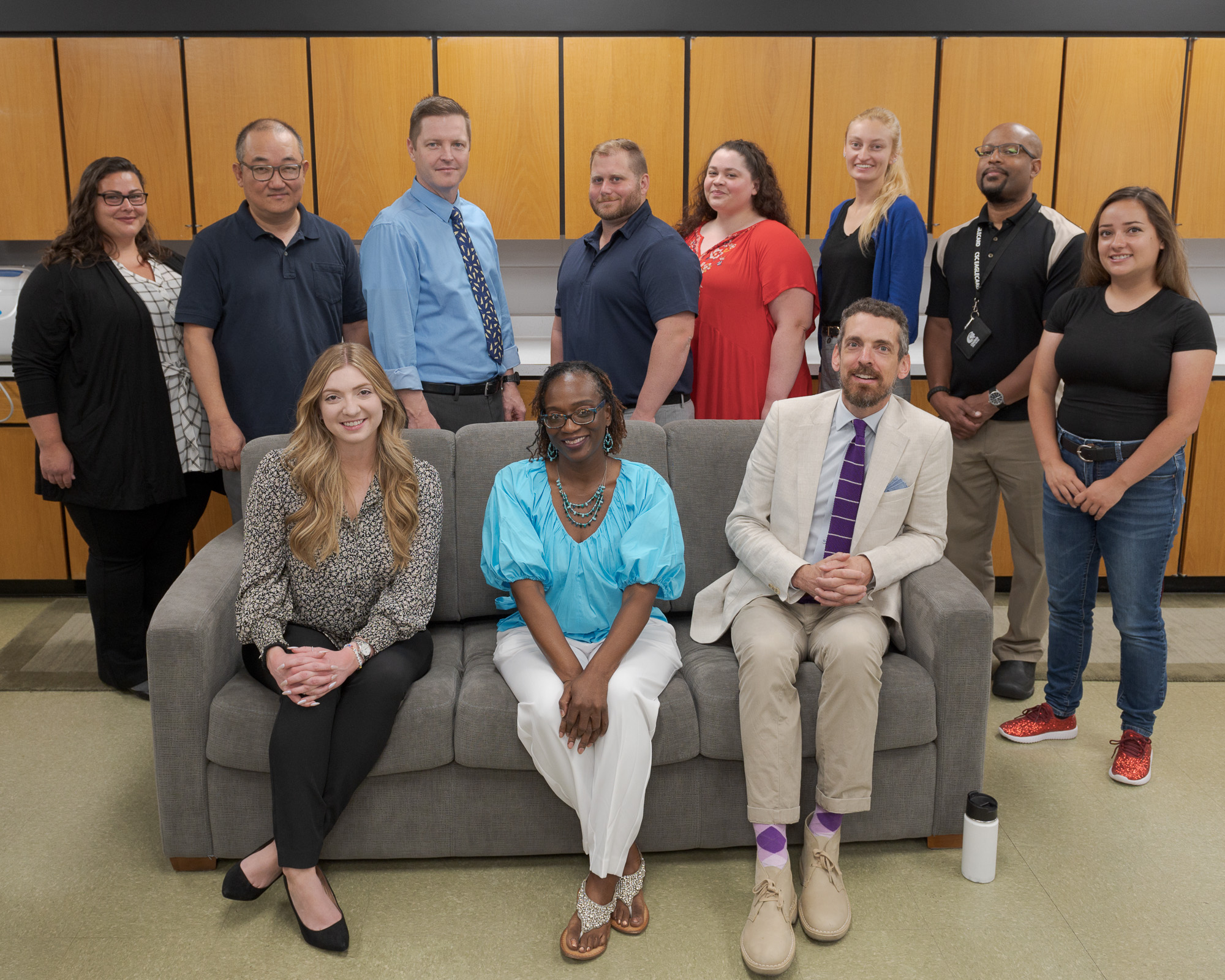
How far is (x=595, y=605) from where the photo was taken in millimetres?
2373

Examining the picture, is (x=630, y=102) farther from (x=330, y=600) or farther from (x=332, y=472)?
(x=330, y=600)

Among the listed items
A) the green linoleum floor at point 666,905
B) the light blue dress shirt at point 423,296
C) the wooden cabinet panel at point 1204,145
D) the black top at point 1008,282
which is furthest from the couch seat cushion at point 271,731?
the wooden cabinet panel at point 1204,145

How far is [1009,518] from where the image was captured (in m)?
3.29

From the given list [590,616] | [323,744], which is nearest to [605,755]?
[590,616]

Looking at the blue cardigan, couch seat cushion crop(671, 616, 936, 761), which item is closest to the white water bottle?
couch seat cushion crop(671, 616, 936, 761)

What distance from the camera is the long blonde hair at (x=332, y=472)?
7.45 feet

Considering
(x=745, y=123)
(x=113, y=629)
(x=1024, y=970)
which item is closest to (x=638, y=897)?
(x=1024, y=970)

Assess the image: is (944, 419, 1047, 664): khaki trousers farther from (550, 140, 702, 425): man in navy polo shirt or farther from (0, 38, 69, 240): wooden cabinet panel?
(0, 38, 69, 240): wooden cabinet panel

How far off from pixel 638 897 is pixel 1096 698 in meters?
1.78

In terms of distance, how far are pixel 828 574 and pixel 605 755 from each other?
2.13 feet

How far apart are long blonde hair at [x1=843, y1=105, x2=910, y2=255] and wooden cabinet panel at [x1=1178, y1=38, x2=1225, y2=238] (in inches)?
65.2

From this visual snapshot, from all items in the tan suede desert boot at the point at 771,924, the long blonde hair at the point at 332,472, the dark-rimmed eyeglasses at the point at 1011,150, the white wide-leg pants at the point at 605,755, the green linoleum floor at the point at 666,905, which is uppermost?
the dark-rimmed eyeglasses at the point at 1011,150

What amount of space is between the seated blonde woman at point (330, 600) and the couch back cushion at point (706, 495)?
2.14ft

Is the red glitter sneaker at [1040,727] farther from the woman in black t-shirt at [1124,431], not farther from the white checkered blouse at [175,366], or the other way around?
the white checkered blouse at [175,366]
